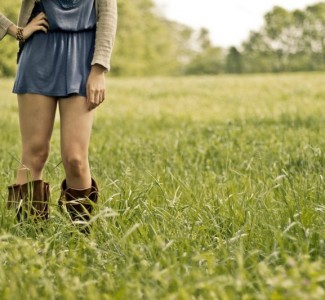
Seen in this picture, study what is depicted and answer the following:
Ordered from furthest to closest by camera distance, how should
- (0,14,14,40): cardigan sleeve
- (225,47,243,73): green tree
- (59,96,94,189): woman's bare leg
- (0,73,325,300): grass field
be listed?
(225,47,243,73): green tree → (0,14,14,40): cardigan sleeve → (59,96,94,189): woman's bare leg → (0,73,325,300): grass field

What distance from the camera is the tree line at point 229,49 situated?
182 ft

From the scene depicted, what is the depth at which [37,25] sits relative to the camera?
369cm

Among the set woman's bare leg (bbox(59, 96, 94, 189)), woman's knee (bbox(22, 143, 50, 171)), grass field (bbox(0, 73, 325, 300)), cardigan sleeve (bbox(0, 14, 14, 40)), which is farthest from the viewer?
cardigan sleeve (bbox(0, 14, 14, 40))

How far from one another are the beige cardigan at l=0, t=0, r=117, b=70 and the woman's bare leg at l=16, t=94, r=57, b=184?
36 centimetres

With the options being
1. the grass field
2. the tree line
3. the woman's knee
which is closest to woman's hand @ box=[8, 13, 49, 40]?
the woman's knee

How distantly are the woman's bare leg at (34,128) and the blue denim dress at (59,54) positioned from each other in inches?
2.3

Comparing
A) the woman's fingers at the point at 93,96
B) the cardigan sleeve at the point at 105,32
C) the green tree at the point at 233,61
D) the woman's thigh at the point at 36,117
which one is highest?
the cardigan sleeve at the point at 105,32

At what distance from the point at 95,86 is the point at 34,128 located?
1.38 ft

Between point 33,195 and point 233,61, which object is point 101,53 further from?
point 233,61

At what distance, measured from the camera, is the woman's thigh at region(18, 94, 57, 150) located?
369cm

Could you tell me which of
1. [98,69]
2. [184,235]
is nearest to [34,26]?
[98,69]

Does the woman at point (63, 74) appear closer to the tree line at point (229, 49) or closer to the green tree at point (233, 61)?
the tree line at point (229, 49)

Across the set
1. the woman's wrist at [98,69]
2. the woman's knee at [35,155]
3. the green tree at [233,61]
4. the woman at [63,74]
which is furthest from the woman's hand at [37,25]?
the green tree at [233,61]

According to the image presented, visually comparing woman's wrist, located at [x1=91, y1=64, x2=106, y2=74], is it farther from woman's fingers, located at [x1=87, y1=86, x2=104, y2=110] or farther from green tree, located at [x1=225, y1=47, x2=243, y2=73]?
green tree, located at [x1=225, y1=47, x2=243, y2=73]
